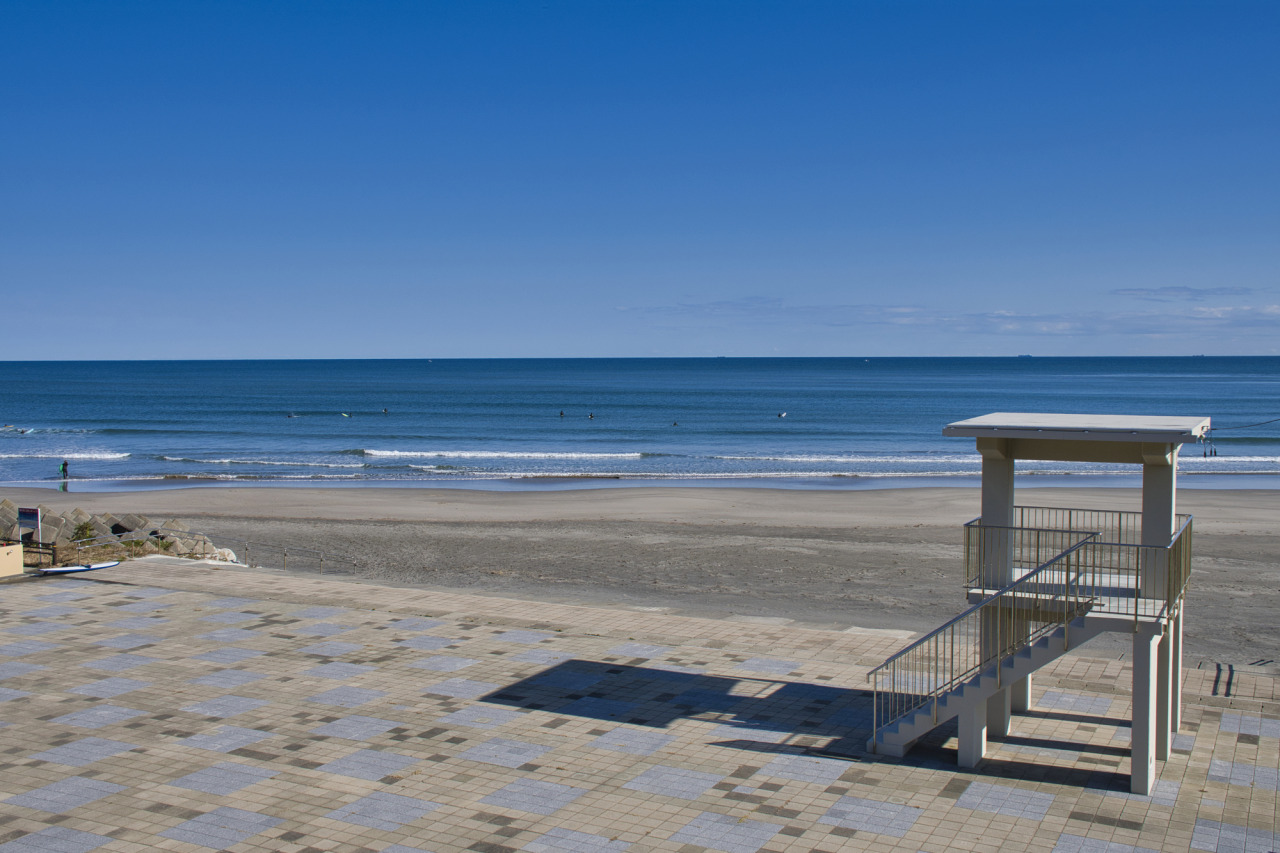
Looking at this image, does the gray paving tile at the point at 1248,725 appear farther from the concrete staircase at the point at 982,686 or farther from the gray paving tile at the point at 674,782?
the gray paving tile at the point at 674,782

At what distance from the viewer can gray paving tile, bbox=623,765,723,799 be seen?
946cm

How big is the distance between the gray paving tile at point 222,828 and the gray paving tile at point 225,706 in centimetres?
281

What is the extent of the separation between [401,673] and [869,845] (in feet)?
23.0

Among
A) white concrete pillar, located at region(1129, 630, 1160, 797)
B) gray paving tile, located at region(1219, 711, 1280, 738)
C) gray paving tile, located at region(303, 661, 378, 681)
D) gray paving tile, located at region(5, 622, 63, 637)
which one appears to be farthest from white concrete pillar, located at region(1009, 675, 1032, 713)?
gray paving tile, located at region(5, 622, 63, 637)

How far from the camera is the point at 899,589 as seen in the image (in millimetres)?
20156

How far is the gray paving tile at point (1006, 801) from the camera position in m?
9.03

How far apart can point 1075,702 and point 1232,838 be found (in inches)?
152

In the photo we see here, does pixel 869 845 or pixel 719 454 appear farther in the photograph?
pixel 719 454

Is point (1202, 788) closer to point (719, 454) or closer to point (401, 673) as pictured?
point (401, 673)

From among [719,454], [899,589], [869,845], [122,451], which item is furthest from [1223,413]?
[869,845]

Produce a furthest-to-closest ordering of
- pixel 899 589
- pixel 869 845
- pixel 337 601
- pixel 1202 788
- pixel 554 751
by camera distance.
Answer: pixel 899 589 < pixel 337 601 < pixel 554 751 < pixel 1202 788 < pixel 869 845

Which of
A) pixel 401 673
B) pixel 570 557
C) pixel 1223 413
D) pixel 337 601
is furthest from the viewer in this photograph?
pixel 1223 413

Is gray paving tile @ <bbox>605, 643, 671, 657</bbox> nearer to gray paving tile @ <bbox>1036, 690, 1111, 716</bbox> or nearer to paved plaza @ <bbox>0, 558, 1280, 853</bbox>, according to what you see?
paved plaza @ <bbox>0, 558, 1280, 853</bbox>

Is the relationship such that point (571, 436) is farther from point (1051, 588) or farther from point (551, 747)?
point (1051, 588)
